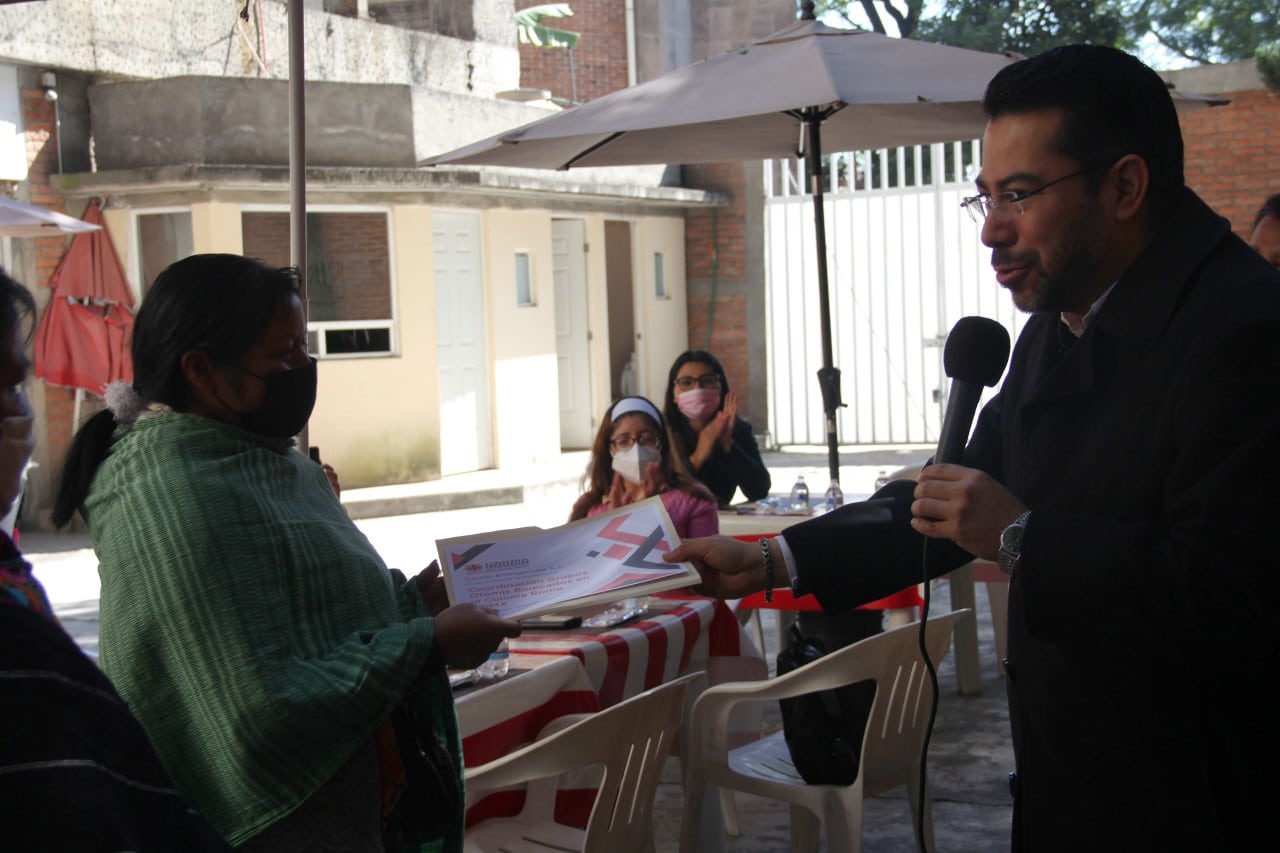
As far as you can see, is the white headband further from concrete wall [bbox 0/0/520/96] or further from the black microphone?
concrete wall [bbox 0/0/520/96]

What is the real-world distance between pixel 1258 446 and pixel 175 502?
1714 mm

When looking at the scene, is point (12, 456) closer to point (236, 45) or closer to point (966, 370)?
point (966, 370)

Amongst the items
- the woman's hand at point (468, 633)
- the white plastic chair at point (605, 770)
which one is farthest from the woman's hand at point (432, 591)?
the white plastic chair at point (605, 770)

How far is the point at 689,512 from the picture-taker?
5855 millimetres

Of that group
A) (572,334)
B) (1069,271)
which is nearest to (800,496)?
(1069,271)

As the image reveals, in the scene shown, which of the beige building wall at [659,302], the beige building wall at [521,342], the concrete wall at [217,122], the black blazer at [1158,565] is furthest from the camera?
the beige building wall at [659,302]

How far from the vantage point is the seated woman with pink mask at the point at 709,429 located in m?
7.27

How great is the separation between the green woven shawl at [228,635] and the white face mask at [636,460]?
3355mm

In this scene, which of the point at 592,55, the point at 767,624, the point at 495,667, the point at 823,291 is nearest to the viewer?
the point at 495,667

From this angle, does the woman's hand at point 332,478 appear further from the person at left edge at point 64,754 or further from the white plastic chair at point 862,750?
the person at left edge at point 64,754

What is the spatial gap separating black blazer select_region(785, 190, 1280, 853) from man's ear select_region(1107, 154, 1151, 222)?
56 millimetres

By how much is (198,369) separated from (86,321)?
1109 cm

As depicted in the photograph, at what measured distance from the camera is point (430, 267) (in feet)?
47.7

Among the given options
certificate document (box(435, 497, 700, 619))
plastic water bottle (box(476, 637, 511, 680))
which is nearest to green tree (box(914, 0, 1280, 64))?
plastic water bottle (box(476, 637, 511, 680))
